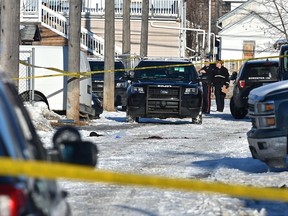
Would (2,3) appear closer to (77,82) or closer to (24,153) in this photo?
(77,82)

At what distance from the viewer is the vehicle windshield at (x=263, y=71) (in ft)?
83.3

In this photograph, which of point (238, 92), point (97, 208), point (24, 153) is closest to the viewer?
point (24, 153)

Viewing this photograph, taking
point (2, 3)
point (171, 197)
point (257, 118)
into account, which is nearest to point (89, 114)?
point (2, 3)

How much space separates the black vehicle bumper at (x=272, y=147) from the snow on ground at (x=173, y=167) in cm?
22

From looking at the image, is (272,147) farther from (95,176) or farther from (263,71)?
(263,71)

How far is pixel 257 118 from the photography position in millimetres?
11742

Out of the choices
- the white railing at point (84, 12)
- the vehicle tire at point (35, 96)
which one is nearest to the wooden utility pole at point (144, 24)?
the white railing at point (84, 12)

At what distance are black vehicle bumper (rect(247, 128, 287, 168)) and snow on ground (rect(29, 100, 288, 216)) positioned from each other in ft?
0.73

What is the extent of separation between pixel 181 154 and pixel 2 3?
20.8 feet

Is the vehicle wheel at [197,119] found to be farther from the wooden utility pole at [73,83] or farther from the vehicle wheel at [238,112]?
the vehicle wheel at [238,112]

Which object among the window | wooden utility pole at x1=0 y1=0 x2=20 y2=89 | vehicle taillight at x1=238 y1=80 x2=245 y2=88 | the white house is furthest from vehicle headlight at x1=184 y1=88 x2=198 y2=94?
the window

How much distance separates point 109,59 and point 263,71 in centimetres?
588

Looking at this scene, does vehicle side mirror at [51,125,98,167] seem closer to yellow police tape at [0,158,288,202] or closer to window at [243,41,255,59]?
yellow police tape at [0,158,288,202]

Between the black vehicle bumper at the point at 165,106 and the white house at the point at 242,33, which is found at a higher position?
the white house at the point at 242,33
